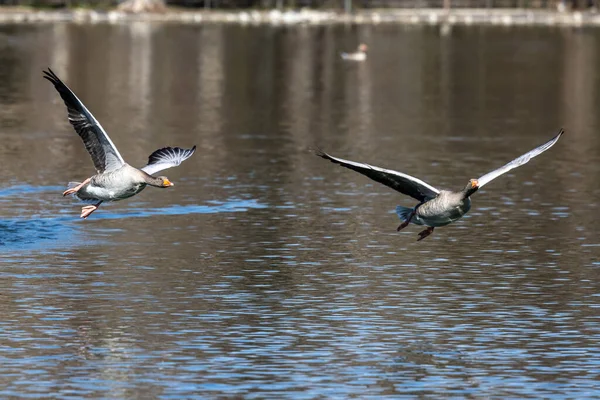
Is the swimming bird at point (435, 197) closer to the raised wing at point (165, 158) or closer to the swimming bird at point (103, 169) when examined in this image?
the swimming bird at point (103, 169)

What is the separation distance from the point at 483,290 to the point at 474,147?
23974mm

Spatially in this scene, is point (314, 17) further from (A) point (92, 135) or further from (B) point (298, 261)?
(A) point (92, 135)

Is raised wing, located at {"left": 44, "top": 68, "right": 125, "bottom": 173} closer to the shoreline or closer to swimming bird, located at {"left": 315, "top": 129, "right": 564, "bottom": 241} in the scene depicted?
swimming bird, located at {"left": 315, "top": 129, "right": 564, "bottom": 241}

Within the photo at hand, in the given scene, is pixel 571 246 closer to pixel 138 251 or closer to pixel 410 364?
pixel 138 251

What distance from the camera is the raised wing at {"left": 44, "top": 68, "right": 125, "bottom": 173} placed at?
24.9 meters

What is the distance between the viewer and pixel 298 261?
2834 centimetres

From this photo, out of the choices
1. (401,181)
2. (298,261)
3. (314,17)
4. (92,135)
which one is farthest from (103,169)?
(314,17)

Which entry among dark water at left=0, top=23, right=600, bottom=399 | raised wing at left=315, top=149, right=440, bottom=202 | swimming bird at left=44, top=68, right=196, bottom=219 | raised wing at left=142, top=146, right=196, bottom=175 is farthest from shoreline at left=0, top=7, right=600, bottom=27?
raised wing at left=315, top=149, right=440, bottom=202

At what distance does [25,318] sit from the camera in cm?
2306

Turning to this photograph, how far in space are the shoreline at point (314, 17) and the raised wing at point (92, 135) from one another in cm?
12154

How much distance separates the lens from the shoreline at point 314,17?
146875 mm

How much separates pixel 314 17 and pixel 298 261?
12741 centimetres

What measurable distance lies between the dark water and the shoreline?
82394mm

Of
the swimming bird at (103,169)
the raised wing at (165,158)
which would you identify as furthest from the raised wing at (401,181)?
the raised wing at (165,158)
